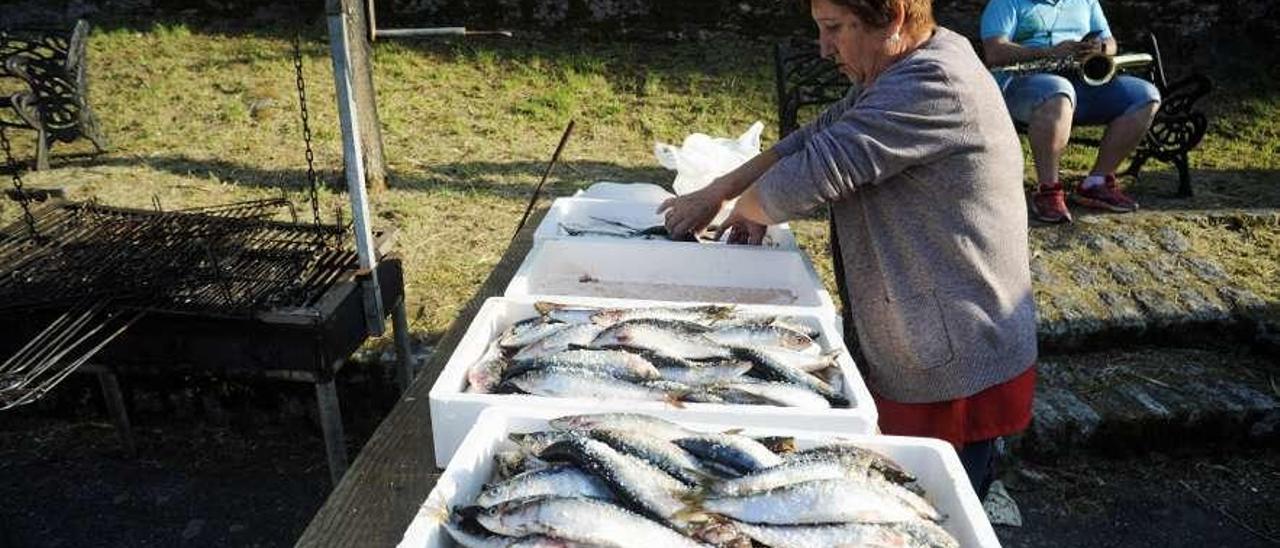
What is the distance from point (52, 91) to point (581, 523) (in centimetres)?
796

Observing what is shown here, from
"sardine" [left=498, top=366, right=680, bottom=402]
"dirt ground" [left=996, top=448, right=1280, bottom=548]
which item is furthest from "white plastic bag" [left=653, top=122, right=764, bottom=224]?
"dirt ground" [left=996, top=448, right=1280, bottom=548]

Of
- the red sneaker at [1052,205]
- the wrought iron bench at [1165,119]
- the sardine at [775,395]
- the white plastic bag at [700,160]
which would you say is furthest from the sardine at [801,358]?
the wrought iron bench at [1165,119]

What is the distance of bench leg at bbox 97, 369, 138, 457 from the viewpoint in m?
4.25

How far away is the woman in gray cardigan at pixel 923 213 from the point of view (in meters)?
2.06

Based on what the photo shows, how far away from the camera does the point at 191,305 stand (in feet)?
10.3

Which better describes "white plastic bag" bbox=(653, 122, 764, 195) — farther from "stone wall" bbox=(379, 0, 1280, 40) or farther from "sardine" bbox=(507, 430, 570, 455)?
"stone wall" bbox=(379, 0, 1280, 40)

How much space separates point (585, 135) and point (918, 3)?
6.01 metres

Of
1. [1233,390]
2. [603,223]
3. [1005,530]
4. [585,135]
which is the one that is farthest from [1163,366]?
[585,135]

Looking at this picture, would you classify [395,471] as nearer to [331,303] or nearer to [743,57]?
[331,303]

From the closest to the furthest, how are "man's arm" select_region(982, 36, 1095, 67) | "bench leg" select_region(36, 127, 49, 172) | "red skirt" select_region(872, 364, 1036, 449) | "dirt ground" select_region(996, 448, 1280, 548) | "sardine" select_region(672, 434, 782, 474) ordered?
1. "sardine" select_region(672, 434, 782, 474)
2. "red skirt" select_region(872, 364, 1036, 449)
3. "dirt ground" select_region(996, 448, 1280, 548)
4. "man's arm" select_region(982, 36, 1095, 67)
5. "bench leg" select_region(36, 127, 49, 172)

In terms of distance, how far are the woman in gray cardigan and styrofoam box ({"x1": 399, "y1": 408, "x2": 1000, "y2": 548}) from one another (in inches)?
26.0

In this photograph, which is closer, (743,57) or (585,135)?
(585,135)

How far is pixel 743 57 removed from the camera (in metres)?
9.43

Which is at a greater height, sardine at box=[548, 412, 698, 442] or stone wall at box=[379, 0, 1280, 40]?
stone wall at box=[379, 0, 1280, 40]
